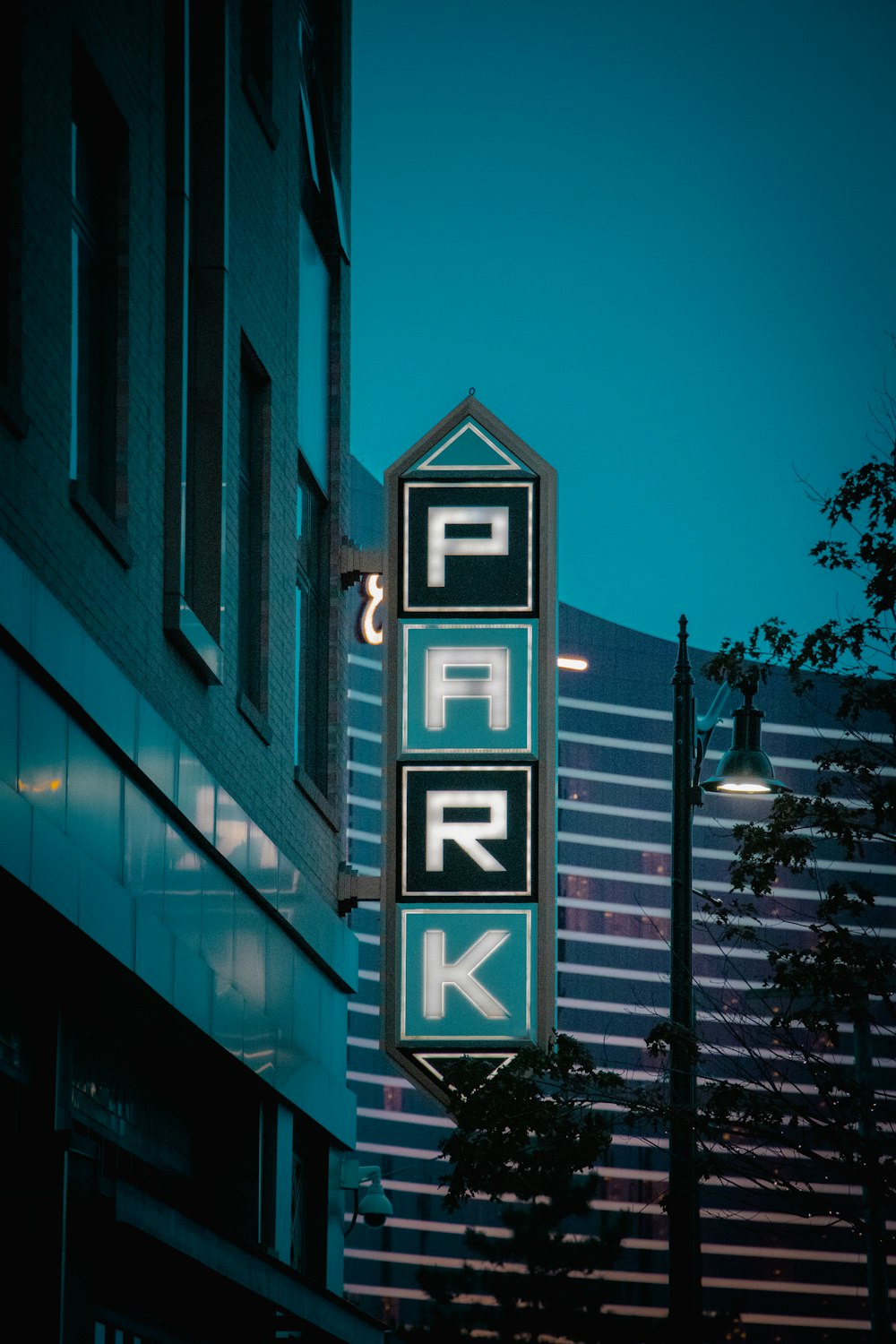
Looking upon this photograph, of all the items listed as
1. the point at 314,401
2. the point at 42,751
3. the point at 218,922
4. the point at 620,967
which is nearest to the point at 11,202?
the point at 42,751

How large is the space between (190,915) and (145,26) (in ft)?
20.6

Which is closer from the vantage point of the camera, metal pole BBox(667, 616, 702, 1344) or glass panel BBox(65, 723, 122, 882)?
glass panel BBox(65, 723, 122, 882)

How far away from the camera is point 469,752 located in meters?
19.4

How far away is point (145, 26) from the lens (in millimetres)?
14055

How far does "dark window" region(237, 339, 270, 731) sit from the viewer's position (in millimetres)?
17984

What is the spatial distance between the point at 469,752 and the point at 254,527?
3.06m

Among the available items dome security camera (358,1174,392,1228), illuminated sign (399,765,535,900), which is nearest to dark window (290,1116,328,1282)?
illuminated sign (399,765,535,900)

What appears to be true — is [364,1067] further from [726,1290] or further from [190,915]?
[190,915]

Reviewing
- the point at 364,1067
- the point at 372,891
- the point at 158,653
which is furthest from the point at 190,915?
the point at 364,1067

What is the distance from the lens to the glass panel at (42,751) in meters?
10.5

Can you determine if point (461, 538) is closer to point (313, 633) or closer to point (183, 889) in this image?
point (313, 633)

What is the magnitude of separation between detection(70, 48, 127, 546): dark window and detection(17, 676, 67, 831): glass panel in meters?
2.11

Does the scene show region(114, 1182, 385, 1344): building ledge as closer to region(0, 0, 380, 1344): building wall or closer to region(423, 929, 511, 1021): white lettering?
region(0, 0, 380, 1344): building wall

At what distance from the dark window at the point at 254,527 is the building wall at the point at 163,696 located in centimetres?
4
